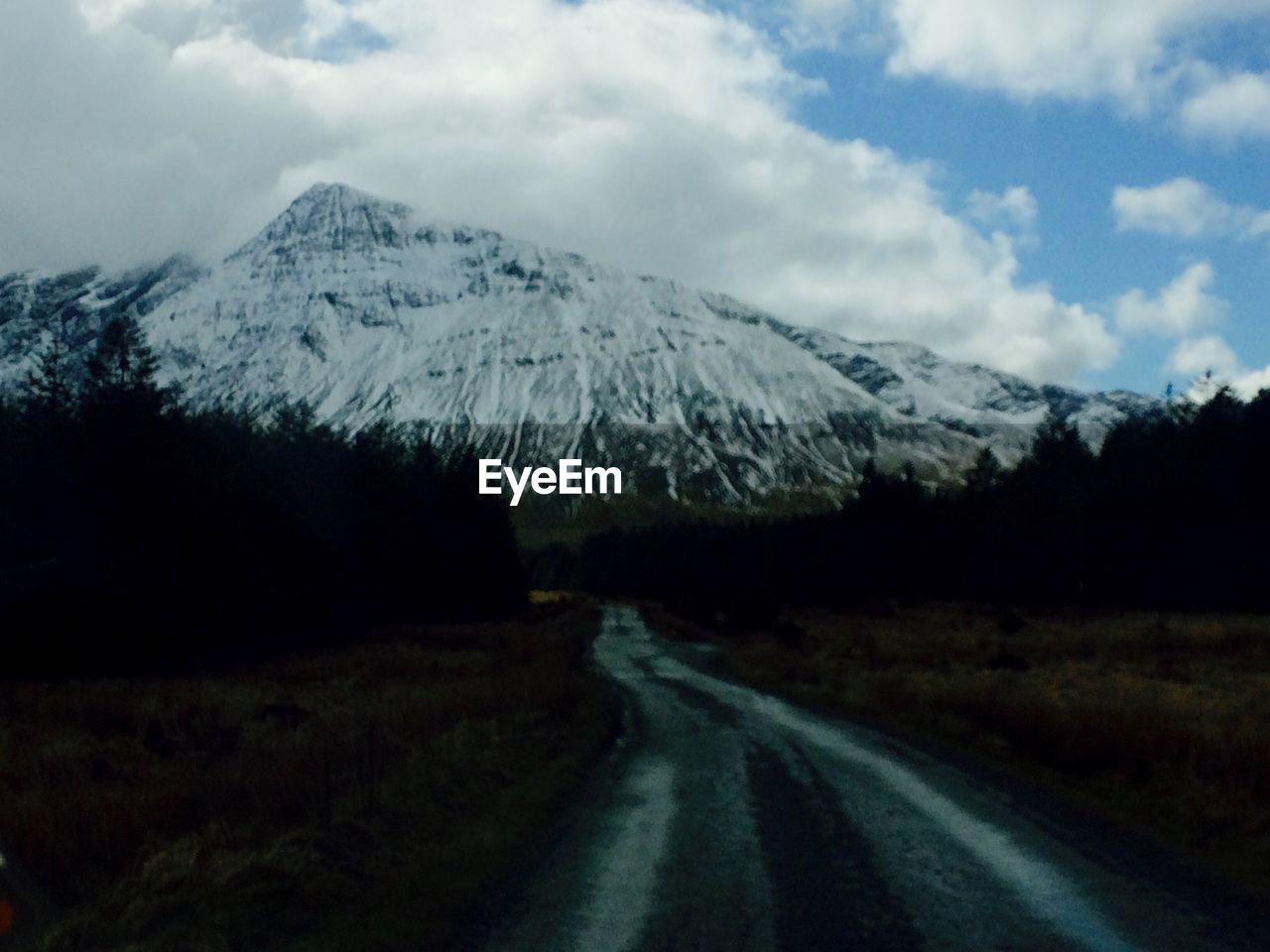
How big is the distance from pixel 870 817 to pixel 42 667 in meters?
30.4

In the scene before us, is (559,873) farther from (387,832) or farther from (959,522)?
(959,522)

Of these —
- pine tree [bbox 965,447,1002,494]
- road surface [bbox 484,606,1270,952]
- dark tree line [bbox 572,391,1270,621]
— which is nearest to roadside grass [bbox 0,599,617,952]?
road surface [bbox 484,606,1270,952]

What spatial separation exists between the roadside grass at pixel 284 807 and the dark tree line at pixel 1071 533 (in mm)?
49560

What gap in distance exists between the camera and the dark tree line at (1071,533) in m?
71.9

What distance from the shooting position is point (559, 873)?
36.2 ft

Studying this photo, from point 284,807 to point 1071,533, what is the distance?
73357 millimetres

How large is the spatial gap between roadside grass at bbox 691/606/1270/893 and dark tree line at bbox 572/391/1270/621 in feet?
49.7

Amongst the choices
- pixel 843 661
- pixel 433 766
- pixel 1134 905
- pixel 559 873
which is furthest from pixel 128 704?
pixel 843 661

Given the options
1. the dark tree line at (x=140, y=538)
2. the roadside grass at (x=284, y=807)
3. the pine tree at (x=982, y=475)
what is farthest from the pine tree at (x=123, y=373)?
the pine tree at (x=982, y=475)

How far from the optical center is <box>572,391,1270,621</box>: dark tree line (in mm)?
71938

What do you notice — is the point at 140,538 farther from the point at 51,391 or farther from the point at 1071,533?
the point at 1071,533

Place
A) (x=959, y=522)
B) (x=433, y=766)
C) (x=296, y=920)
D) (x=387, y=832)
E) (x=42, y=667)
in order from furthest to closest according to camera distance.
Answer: (x=959, y=522), (x=42, y=667), (x=433, y=766), (x=387, y=832), (x=296, y=920)

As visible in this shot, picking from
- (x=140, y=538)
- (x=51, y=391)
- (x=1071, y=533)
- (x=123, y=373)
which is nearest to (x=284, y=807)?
(x=140, y=538)

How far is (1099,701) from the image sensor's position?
23516 millimetres
